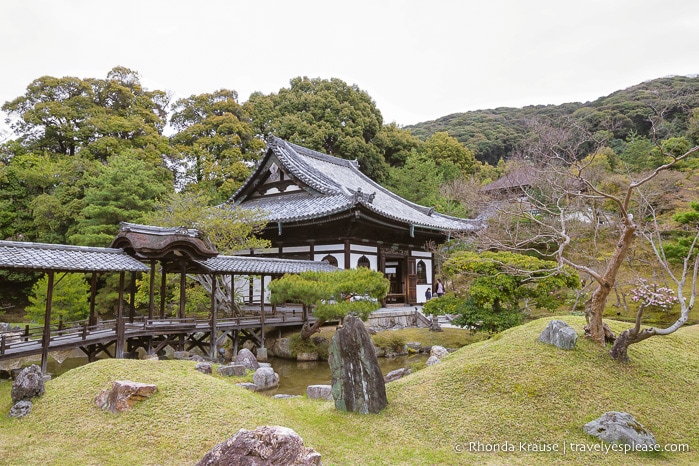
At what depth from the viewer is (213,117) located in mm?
34562

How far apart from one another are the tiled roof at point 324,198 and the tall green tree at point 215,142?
282 inches

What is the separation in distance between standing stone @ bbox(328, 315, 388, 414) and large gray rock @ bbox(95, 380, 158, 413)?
3166 mm

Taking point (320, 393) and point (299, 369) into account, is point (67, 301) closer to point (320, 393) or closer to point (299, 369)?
point (299, 369)

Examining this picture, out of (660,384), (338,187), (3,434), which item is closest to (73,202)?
(338,187)

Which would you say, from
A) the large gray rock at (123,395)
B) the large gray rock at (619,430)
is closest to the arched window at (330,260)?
the large gray rock at (123,395)

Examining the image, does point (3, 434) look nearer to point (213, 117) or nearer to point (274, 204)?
point (274, 204)

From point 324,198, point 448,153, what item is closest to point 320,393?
point 324,198

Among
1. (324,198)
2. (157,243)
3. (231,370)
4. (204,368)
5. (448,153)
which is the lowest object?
(231,370)

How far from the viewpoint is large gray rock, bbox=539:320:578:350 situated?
26.5 ft

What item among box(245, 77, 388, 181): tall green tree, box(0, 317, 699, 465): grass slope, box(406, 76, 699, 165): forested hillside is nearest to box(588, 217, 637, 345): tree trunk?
box(0, 317, 699, 465): grass slope

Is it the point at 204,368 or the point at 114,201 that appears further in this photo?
the point at 114,201

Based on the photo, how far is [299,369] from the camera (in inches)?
578

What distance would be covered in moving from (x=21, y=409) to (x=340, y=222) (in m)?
13.8

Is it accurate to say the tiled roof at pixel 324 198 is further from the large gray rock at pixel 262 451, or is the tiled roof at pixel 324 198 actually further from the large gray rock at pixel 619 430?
the large gray rock at pixel 262 451
